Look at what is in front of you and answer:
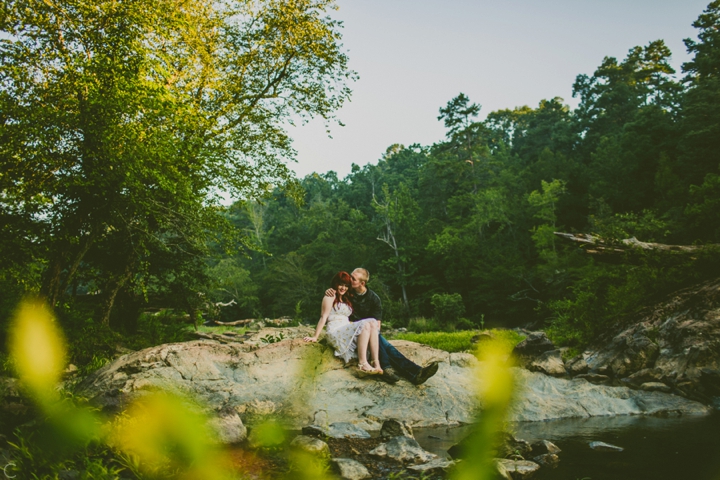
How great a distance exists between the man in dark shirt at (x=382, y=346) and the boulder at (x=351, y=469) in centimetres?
282

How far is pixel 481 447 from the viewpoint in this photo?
130 centimetres

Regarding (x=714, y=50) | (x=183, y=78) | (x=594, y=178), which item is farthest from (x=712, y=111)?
(x=183, y=78)

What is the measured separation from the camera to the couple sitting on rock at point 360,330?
760 cm

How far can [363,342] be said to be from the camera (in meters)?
7.60

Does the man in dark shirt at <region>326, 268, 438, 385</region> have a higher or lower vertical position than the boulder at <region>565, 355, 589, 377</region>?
higher

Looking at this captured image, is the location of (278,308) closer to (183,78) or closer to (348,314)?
(183,78)

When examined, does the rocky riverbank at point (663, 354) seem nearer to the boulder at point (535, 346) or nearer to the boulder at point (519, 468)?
the boulder at point (535, 346)

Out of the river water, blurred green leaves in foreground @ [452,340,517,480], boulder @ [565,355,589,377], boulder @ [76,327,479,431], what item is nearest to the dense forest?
boulder @ [565,355,589,377]

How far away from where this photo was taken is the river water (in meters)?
4.62

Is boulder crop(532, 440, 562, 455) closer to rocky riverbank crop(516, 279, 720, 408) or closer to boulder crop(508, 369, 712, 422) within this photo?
boulder crop(508, 369, 712, 422)

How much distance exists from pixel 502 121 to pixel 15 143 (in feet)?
292

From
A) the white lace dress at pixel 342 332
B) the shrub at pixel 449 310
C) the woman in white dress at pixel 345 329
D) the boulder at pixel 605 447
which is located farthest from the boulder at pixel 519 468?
the shrub at pixel 449 310

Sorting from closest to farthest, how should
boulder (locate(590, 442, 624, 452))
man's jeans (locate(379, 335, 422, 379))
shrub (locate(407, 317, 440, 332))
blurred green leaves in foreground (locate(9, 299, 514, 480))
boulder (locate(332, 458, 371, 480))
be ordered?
blurred green leaves in foreground (locate(9, 299, 514, 480)), boulder (locate(332, 458, 371, 480)), boulder (locate(590, 442, 624, 452)), man's jeans (locate(379, 335, 422, 379)), shrub (locate(407, 317, 440, 332))

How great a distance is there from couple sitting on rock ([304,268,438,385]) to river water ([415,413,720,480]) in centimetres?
117
